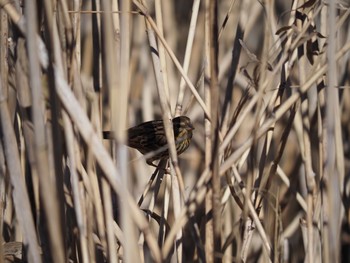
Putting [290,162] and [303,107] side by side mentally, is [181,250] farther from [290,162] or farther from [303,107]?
[290,162]

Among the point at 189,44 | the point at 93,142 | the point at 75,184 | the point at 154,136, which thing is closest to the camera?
the point at 93,142

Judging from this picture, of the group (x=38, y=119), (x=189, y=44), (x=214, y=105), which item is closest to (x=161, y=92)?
(x=189, y=44)

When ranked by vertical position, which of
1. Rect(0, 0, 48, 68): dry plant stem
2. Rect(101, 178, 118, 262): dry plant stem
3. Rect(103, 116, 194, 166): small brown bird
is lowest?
Rect(101, 178, 118, 262): dry plant stem

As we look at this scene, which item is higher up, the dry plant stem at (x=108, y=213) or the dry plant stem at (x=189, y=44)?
the dry plant stem at (x=189, y=44)

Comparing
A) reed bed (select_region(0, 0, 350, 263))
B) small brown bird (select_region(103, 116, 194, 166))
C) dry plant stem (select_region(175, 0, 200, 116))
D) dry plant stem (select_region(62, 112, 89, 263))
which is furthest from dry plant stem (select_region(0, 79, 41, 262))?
small brown bird (select_region(103, 116, 194, 166))

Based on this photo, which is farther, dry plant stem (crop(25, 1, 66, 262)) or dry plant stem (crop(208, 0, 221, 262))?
dry plant stem (crop(208, 0, 221, 262))

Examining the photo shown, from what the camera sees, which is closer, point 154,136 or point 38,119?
point 38,119

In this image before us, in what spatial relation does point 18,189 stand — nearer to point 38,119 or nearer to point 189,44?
point 38,119

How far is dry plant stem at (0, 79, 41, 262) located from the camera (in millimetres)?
1402

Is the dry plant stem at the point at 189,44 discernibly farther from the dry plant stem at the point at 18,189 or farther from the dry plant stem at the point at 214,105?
the dry plant stem at the point at 18,189

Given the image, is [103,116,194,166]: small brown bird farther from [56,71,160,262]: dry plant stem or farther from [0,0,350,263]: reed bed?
[56,71,160,262]: dry plant stem

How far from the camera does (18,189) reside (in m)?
1.42

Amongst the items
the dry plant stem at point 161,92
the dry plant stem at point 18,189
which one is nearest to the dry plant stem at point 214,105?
the dry plant stem at point 161,92

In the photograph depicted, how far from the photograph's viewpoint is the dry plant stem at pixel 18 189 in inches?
55.2
